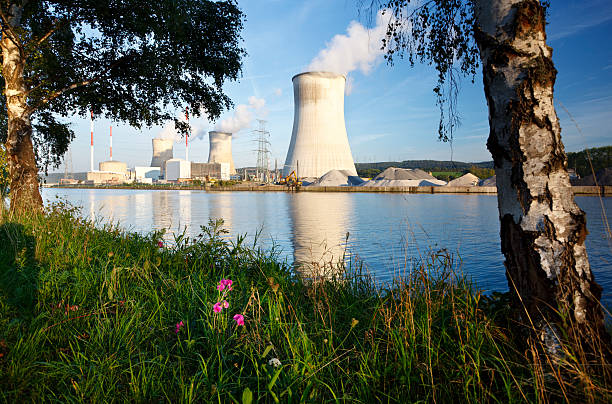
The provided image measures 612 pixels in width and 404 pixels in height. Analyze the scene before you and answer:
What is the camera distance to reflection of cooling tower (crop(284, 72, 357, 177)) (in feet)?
129

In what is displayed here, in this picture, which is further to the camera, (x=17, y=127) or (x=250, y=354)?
(x=17, y=127)

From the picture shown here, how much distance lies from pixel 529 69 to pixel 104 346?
2379 millimetres

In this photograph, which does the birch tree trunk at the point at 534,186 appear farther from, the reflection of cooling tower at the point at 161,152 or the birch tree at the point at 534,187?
the reflection of cooling tower at the point at 161,152

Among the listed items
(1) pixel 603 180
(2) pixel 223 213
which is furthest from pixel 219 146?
(1) pixel 603 180

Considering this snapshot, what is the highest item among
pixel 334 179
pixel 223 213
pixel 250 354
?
pixel 334 179

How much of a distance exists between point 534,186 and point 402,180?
161 ft

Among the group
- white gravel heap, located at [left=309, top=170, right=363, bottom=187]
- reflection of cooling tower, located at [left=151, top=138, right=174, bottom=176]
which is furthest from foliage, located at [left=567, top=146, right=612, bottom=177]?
reflection of cooling tower, located at [left=151, top=138, right=174, bottom=176]

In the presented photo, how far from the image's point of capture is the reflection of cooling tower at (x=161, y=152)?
9431 centimetres

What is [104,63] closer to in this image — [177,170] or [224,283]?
[224,283]

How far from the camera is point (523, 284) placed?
1591 mm

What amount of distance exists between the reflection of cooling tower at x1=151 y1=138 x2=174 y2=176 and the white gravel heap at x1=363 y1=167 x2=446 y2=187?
65078 millimetres

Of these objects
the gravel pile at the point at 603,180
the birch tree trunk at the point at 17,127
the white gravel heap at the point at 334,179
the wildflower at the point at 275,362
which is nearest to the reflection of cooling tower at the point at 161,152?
the white gravel heap at the point at 334,179

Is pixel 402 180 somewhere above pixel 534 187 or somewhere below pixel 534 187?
above

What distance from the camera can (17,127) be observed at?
5.42 metres
